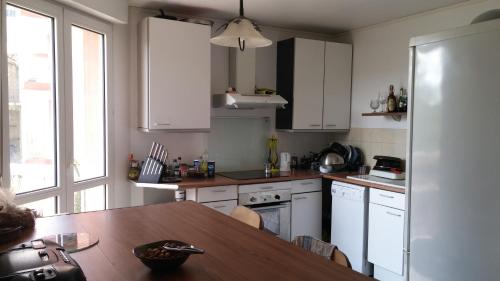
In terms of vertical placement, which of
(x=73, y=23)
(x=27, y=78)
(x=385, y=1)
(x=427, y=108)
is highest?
(x=385, y=1)

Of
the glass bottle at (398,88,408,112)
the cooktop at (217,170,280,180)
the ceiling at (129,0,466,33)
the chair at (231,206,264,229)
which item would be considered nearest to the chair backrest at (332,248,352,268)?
the chair at (231,206,264,229)

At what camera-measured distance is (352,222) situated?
11.7ft

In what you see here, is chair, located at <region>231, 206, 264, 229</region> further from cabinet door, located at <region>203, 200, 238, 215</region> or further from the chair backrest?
cabinet door, located at <region>203, 200, 238, 215</region>

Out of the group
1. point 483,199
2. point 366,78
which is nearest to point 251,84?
point 366,78

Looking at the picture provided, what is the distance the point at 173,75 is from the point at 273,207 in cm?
150

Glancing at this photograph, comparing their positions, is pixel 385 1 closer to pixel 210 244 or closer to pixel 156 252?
pixel 210 244

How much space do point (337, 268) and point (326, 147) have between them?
3366 mm

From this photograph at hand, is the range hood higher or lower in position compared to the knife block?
higher

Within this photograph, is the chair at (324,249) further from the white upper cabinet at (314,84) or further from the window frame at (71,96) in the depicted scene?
the white upper cabinet at (314,84)

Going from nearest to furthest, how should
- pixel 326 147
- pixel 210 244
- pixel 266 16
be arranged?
pixel 210 244
pixel 266 16
pixel 326 147

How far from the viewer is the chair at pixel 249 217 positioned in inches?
76.4

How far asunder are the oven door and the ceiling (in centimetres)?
A: 181

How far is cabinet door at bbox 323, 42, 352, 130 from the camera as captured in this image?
4188 millimetres

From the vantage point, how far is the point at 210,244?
1.51 meters
